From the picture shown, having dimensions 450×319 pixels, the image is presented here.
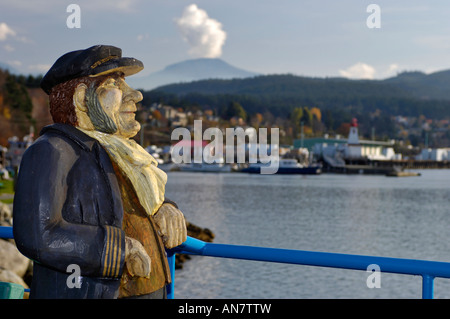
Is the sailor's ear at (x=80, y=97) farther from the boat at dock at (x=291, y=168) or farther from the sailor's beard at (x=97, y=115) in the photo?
the boat at dock at (x=291, y=168)

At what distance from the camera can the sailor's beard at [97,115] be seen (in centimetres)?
284

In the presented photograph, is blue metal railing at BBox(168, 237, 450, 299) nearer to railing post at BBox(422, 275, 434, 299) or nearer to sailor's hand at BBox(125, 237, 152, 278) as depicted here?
railing post at BBox(422, 275, 434, 299)

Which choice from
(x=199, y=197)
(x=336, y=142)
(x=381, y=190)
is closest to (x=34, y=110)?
(x=199, y=197)

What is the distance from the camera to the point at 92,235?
2662 millimetres

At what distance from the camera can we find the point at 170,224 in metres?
3.03

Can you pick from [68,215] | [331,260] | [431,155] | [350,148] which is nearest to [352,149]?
[350,148]

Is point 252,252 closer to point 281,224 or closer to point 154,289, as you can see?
point 154,289

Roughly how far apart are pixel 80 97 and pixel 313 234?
37.0 metres

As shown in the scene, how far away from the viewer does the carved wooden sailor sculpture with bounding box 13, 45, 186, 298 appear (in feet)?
8.63

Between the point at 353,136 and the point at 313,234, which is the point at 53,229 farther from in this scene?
the point at 353,136

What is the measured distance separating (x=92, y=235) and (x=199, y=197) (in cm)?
6211

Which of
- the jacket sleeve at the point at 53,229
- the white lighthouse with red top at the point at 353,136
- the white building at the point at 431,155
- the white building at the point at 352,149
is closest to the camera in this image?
the jacket sleeve at the point at 53,229

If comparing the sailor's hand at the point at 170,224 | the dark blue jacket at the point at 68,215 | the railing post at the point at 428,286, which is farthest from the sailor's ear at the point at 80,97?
the railing post at the point at 428,286

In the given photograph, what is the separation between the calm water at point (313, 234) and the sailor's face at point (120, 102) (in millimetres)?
19369
